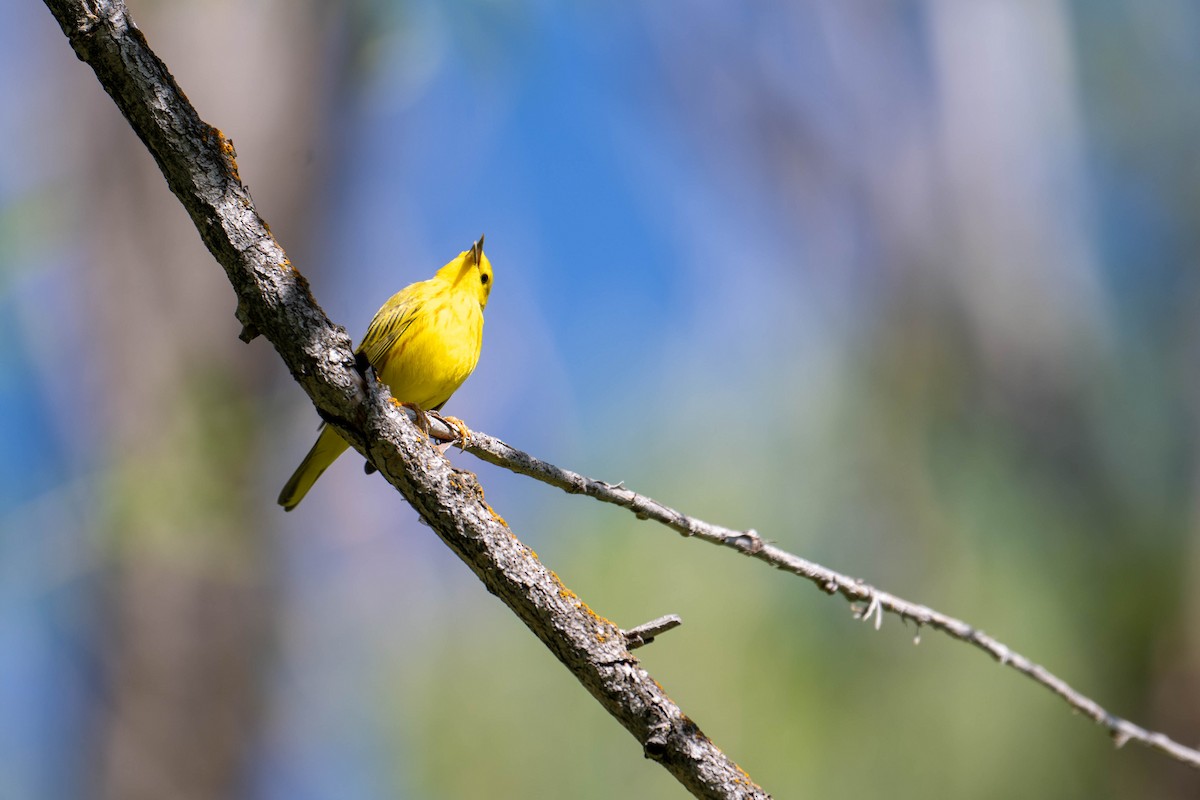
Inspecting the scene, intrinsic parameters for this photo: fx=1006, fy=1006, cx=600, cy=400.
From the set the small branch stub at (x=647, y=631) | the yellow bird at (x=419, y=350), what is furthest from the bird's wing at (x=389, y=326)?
the small branch stub at (x=647, y=631)

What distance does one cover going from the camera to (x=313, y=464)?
402 centimetres

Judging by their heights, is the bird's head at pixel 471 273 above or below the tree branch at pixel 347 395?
above

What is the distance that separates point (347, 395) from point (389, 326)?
2127 millimetres

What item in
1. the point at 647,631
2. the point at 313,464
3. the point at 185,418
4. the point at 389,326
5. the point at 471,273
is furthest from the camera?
the point at 185,418

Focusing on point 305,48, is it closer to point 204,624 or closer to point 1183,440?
point 204,624

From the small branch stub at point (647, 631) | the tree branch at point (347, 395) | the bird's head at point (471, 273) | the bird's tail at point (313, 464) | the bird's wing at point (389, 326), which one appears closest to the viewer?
the tree branch at point (347, 395)

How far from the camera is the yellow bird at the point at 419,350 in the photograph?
12.7ft

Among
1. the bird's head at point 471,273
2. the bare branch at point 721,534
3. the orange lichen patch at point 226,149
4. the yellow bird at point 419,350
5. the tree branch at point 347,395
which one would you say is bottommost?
the tree branch at point 347,395

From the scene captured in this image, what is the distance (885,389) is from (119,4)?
1183cm

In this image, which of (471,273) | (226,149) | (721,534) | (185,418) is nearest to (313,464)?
(471,273)

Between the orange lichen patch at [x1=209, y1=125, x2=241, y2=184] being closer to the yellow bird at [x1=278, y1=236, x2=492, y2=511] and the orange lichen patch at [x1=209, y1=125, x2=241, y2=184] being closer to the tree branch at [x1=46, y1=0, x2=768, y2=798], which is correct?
the tree branch at [x1=46, y1=0, x2=768, y2=798]

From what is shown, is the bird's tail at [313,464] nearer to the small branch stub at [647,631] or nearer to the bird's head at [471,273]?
the bird's head at [471,273]

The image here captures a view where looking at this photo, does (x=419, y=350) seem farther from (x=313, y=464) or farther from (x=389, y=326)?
(x=313, y=464)

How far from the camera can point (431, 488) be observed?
214cm
